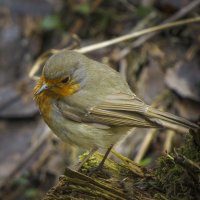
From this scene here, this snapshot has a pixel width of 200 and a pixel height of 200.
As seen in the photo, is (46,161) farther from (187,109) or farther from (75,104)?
(75,104)

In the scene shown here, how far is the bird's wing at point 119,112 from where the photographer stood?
13.8ft

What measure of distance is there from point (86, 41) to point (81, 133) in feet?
10.6

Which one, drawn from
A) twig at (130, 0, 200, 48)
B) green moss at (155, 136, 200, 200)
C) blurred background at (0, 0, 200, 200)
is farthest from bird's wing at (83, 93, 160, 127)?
twig at (130, 0, 200, 48)

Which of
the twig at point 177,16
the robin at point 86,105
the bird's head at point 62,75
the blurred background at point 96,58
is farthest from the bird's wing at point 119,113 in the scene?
the twig at point 177,16

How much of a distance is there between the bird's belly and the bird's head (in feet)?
0.76

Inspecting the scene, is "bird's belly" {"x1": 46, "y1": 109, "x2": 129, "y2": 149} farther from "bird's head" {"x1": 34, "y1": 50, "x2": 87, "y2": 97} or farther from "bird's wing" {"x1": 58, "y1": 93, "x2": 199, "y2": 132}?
"bird's head" {"x1": 34, "y1": 50, "x2": 87, "y2": 97}

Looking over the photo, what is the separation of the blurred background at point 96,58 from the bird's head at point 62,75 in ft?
3.92

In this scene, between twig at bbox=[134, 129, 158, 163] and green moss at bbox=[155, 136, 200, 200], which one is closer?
green moss at bbox=[155, 136, 200, 200]

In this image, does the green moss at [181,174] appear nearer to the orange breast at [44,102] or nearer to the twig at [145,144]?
the orange breast at [44,102]

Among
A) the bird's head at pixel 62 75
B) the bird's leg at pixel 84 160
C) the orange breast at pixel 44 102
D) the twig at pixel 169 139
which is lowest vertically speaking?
the twig at pixel 169 139

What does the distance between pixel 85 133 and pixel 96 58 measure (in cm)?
268

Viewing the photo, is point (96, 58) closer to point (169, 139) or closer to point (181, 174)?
point (169, 139)

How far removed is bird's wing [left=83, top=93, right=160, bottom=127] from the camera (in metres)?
4.20

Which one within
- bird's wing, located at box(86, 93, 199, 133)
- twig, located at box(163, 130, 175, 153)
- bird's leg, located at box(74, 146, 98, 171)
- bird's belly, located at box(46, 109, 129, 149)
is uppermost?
bird's wing, located at box(86, 93, 199, 133)
